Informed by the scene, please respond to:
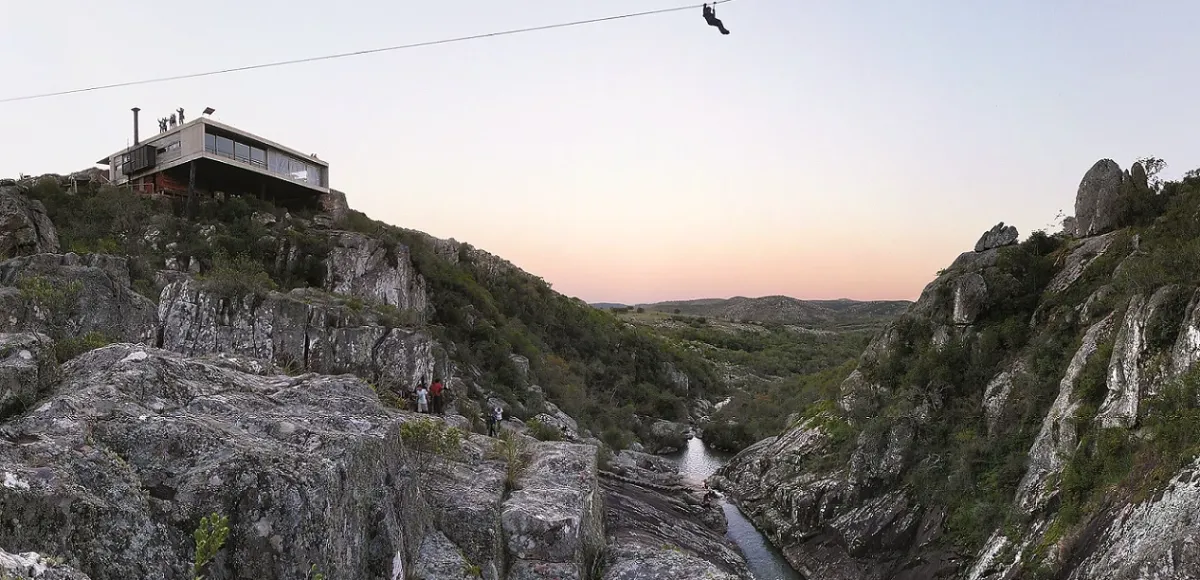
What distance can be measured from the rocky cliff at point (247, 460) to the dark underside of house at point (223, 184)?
40.2 ft

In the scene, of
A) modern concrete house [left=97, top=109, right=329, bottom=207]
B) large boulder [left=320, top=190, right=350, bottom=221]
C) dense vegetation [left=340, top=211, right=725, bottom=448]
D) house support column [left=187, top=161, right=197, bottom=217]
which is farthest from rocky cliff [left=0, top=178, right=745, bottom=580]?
large boulder [left=320, top=190, right=350, bottom=221]

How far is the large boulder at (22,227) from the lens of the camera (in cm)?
2462

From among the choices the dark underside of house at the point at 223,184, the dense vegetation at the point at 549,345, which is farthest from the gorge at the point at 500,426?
the dark underside of house at the point at 223,184

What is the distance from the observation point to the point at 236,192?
136ft

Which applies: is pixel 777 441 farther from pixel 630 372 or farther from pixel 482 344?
pixel 630 372

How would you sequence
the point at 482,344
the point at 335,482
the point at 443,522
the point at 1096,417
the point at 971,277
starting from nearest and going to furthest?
the point at 335,482 → the point at 443,522 → the point at 1096,417 → the point at 971,277 → the point at 482,344

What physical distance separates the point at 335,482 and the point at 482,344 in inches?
1336

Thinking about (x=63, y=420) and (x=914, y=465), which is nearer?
(x=63, y=420)

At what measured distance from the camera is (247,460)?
6918mm

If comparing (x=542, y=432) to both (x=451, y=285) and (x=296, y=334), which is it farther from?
(x=451, y=285)

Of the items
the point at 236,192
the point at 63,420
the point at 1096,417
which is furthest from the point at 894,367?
the point at 236,192

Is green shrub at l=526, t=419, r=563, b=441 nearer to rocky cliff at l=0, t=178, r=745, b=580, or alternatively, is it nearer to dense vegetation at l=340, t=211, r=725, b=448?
rocky cliff at l=0, t=178, r=745, b=580

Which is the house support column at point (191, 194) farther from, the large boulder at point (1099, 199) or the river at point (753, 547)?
the large boulder at point (1099, 199)

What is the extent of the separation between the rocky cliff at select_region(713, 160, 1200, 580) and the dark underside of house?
35033 mm
